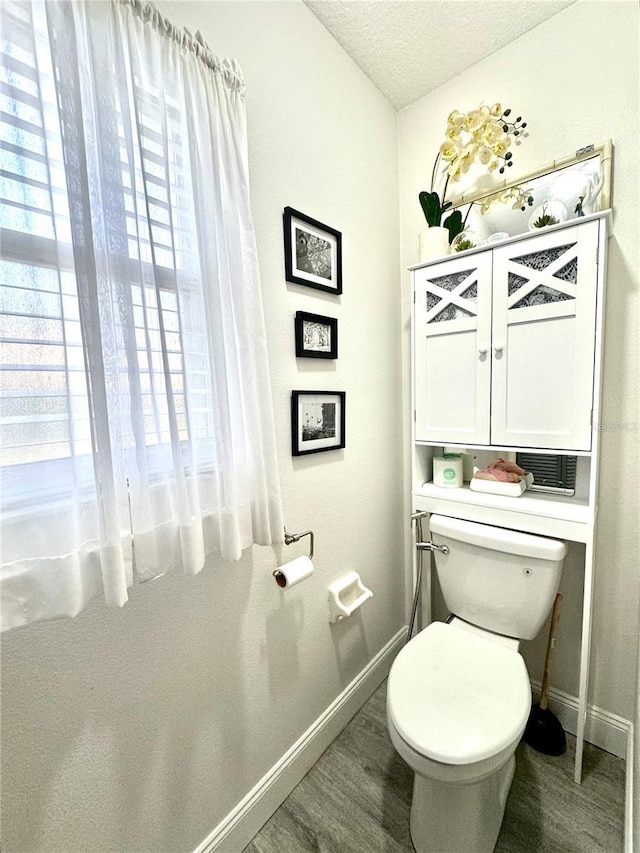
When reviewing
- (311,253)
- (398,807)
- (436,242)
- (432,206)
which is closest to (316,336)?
(311,253)

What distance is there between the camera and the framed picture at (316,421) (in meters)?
1.25

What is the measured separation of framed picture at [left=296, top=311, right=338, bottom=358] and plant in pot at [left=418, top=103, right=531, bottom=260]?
0.57 m

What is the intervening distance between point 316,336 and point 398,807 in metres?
1.62

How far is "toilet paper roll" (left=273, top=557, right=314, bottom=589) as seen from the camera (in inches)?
44.4

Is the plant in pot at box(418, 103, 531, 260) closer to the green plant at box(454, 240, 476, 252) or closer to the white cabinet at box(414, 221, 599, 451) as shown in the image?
the green plant at box(454, 240, 476, 252)

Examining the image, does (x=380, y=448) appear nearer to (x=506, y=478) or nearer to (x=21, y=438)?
(x=506, y=478)

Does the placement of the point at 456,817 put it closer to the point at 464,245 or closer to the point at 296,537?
the point at 296,537

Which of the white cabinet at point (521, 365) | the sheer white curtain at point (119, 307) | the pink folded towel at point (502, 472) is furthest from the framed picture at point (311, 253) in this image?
the pink folded towel at point (502, 472)

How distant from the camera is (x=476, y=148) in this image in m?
1.44

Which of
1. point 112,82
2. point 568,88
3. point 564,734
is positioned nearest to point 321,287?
point 112,82

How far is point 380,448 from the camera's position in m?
1.69

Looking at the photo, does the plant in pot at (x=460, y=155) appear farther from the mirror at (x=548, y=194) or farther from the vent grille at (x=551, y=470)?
the vent grille at (x=551, y=470)

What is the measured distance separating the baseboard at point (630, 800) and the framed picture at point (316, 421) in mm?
1305

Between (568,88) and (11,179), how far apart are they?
1.78 metres
